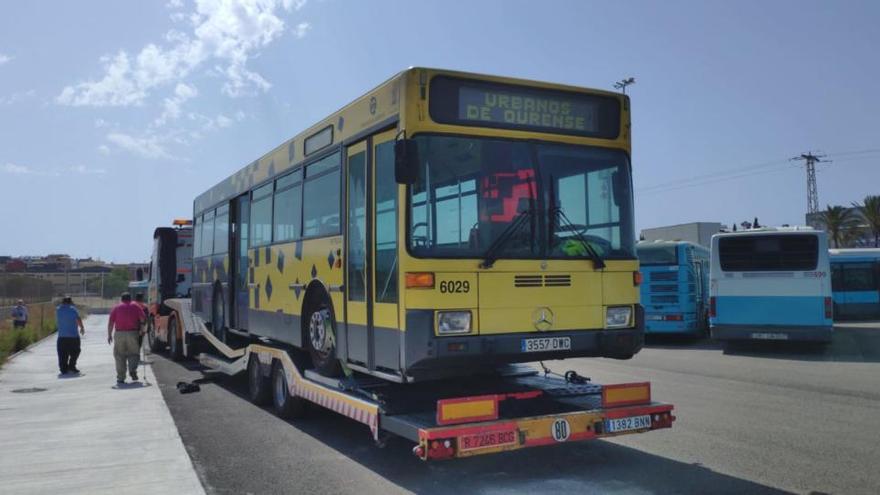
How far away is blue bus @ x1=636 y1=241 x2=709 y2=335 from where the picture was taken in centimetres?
1959

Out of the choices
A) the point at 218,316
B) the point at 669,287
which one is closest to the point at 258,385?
the point at 218,316

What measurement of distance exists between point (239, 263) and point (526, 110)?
642 centimetres

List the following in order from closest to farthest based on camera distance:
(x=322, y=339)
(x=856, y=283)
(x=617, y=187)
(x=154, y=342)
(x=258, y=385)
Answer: (x=617, y=187)
(x=322, y=339)
(x=258, y=385)
(x=154, y=342)
(x=856, y=283)

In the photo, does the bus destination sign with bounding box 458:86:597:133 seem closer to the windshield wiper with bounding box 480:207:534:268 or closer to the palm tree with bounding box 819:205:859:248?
the windshield wiper with bounding box 480:207:534:268

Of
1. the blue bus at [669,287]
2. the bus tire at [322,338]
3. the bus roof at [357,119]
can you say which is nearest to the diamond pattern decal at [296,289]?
the bus tire at [322,338]

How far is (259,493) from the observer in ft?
19.6

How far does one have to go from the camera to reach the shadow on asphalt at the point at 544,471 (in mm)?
5883

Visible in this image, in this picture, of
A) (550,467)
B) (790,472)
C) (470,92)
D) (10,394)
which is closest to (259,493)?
(550,467)

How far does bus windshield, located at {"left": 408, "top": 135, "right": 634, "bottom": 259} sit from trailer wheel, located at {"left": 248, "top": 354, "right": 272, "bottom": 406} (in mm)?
5161

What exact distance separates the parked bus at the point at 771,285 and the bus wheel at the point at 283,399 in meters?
11.3

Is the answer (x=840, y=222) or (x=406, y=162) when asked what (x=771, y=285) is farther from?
(x=840, y=222)

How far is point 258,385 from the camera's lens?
10.2m

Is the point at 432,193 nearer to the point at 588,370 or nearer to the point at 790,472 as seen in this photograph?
the point at 790,472

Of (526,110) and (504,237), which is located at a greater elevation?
(526,110)
